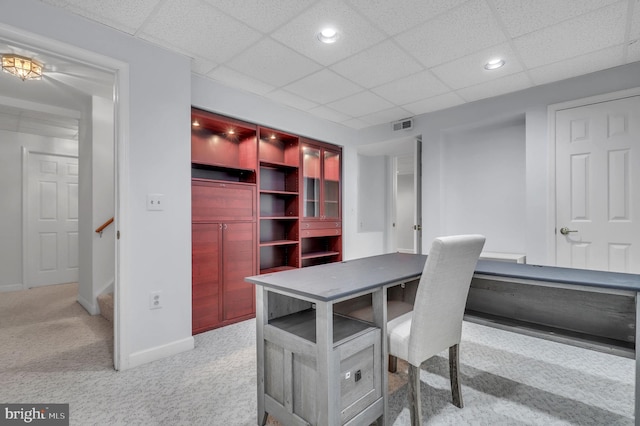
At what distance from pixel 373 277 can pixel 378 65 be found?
2.11m

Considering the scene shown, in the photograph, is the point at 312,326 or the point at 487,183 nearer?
the point at 312,326

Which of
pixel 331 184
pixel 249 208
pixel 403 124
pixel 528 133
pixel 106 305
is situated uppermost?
pixel 403 124

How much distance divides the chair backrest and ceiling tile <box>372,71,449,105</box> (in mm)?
2133

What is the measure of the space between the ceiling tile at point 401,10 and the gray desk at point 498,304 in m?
1.75

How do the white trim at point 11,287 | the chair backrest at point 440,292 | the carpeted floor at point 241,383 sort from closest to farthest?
1. the chair backrest at point 440,292
2. the carpeted floor at point 241,383
3. the white trim at point 11,287

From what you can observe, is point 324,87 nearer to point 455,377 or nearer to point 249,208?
point 249,208

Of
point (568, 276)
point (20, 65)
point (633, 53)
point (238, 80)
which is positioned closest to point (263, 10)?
point (238, 80)

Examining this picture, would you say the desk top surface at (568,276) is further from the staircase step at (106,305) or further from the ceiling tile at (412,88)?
the staircase step at (106,305)

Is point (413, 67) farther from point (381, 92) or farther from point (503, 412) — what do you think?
point (503, 412)

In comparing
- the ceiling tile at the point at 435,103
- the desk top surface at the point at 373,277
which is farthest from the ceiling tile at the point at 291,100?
the desk top surface at the point at 373,277

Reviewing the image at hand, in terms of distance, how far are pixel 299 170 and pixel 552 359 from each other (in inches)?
127

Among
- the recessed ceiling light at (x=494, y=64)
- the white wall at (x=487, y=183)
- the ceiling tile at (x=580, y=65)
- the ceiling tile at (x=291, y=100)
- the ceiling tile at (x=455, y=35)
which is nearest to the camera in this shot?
the ceiling tile at (x=455, y=35)

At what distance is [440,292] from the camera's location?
154 centimetres

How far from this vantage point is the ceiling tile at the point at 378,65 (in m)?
2.60
